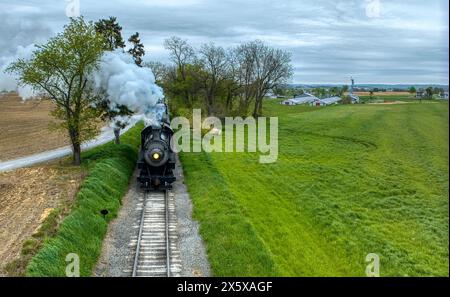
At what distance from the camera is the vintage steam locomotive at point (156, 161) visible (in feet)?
→ 92.9

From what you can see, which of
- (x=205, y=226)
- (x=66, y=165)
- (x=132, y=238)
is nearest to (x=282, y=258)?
(x=205, y=226)

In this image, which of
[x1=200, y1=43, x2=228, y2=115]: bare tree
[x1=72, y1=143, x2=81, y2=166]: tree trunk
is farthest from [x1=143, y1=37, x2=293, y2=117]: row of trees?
[x1=72, y1=143, x2=81, y2=166]: tree trunk

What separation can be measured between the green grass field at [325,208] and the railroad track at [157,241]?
4.94 ft

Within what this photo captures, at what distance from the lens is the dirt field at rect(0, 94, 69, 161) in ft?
146

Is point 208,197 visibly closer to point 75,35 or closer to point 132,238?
point 132,238

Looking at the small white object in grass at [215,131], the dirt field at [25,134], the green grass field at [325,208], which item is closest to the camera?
the green grass field at [325,208]

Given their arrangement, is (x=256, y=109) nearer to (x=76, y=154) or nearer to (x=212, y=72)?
(x=212, y=72)

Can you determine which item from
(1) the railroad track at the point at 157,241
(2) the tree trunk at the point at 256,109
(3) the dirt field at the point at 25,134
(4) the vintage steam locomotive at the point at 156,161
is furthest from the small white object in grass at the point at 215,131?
(1) the railroad track at the point at 157,241

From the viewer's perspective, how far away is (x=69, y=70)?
3269 centimetres

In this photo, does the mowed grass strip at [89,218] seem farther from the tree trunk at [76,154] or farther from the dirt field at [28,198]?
the dirt field at [28,198]

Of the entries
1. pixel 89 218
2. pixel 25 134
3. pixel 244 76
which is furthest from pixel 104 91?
pixel 244 76

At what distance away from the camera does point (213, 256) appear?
1878 centimetres

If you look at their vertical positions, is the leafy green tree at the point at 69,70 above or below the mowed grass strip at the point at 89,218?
above

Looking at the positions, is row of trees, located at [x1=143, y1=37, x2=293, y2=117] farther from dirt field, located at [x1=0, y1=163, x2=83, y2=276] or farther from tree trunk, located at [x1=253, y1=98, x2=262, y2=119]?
dirt field, located at [x1=0, y1=163, x2=83, y2=276]
